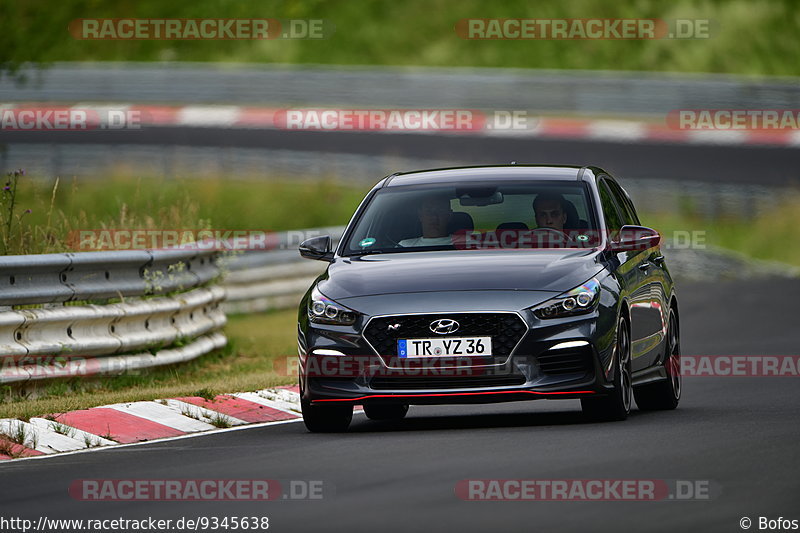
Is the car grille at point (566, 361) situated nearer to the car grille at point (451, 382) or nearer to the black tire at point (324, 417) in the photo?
the car grille at point (451, 382)

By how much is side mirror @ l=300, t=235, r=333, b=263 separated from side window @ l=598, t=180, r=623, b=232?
1.85 metres

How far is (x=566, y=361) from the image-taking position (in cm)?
1063

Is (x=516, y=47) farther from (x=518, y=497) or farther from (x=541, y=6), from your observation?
(x=518, y=497)

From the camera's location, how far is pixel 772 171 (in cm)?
3250

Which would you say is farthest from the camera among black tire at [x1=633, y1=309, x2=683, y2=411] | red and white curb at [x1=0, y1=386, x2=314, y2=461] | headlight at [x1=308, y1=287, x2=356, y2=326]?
black tire at [x1=633, y1=309, x2=683, y2=411]

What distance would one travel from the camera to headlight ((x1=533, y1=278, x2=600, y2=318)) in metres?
10.7

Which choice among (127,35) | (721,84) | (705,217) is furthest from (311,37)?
(705,217)

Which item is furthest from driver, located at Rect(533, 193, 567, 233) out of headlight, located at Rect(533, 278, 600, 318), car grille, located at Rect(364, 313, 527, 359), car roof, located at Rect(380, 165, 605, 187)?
car grille, located at Rect(364, 313, 527, 359)

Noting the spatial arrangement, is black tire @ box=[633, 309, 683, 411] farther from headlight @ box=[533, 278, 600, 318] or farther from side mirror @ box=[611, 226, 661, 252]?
headlight @ box=[533, 278, 600, 318]

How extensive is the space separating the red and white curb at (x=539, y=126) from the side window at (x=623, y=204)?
65.0 ft

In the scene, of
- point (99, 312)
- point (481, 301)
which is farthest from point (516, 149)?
point (481, 301)

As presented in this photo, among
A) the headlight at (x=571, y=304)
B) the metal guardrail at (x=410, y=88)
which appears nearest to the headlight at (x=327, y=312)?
the headlight at (x=571, y=304)

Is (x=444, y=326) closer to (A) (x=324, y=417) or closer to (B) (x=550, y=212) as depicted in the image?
(A) (x=324, y=417)

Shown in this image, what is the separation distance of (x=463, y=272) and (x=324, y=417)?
127cm
